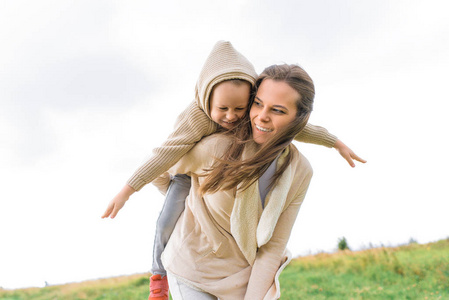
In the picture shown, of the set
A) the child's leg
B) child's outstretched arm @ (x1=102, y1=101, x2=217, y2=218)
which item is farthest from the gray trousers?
child's outstretched arm @ (x1=102, y1=101, x2=217, y2=218)

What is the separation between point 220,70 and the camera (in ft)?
7.29

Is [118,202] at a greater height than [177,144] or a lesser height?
lesser

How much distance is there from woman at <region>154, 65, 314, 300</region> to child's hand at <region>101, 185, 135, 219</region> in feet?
0.82

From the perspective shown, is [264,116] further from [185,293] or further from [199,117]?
[185,293]

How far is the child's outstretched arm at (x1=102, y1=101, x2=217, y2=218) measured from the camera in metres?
2.19

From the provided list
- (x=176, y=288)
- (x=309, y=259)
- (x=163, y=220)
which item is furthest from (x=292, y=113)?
(x=309, y=259)

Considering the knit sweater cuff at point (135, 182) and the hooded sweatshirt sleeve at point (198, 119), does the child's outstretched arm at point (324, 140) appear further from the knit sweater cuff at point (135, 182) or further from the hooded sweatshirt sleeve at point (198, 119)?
the knit sweater cuff at point (135, 182)

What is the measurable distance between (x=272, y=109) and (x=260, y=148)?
0.19m

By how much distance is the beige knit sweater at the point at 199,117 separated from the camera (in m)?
2.19

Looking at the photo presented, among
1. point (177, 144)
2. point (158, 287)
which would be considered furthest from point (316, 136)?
point (158, 287)

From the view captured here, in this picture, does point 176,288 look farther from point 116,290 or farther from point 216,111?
point 116,290

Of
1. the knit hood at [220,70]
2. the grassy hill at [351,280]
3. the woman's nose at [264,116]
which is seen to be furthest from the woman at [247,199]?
the grassy hill at [351,280]

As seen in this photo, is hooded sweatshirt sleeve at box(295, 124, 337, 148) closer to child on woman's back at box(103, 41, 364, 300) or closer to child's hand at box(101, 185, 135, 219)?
child on woman's back at box(103, 41, 364, 300)

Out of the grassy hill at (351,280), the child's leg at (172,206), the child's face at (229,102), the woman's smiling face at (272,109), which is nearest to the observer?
the woman's smiling face at (272,109)
